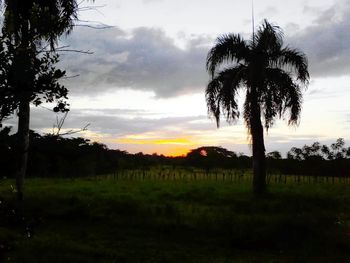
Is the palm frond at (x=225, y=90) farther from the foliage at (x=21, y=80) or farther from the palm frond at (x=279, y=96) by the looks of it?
the foliage at (x=21, y=80)

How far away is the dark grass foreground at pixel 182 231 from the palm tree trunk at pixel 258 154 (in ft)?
9.43

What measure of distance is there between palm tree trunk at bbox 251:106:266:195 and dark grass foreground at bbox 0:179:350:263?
113 inches

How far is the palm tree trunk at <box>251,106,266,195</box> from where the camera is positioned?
73.5ft

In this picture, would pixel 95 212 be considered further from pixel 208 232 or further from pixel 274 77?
pixel 274 77

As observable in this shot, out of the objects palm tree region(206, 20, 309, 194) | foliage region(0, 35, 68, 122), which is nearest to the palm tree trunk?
palm tree region(206, 20, 309, 194)

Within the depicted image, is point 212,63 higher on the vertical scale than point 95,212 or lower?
higher

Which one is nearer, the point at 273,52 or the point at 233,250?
the point at 233,250

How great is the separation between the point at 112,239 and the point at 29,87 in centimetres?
862

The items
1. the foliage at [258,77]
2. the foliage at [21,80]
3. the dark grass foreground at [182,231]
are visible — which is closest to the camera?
the foliage at [21,80]

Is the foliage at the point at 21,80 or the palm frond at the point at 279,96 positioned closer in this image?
the foliage at the point at 21,80

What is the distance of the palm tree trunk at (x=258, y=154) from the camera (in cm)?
2241

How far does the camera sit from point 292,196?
68.6 feet

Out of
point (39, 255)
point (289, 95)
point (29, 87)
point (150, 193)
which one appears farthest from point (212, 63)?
point (29, 87)

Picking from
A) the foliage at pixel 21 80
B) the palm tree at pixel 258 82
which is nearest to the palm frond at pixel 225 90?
the palm tree at pixel 258 82
